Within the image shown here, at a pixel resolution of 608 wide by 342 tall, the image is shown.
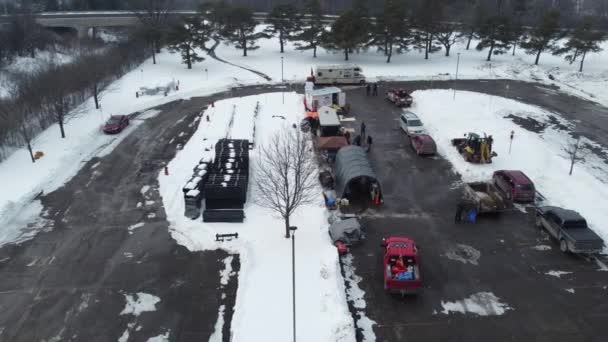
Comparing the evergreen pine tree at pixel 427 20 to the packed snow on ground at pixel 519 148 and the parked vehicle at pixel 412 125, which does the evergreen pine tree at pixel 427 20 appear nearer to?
the packed snow on ground at pixel 519 148

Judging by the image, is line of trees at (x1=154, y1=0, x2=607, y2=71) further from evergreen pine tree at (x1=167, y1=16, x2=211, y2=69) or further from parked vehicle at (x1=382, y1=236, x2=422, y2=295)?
parked vehicle at (x1=382, y1=236, x2=422, y2=295)

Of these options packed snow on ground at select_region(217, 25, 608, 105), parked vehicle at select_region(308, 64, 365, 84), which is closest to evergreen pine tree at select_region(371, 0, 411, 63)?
packed snow on ground at select_region(217, 25, 608, 105)

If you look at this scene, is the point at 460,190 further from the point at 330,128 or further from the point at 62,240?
the point at 62,240

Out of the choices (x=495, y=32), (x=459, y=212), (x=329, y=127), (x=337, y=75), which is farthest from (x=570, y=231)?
(x=495, y=32)

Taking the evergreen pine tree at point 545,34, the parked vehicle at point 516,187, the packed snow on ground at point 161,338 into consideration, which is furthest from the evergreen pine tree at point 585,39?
the packed snow on ground at point 161,338

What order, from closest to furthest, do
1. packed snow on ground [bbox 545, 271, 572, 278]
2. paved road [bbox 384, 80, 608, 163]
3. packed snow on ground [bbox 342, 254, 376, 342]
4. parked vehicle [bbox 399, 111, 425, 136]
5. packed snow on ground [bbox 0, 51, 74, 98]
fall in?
packed snow on ground [bbox 342, 254, 376, 342] → packed snow on ground [bbox 545, 271, 572, 278] → parked vehicle [bbox 399, 111, 425, 136] → paved road [bbox 384, 80, 608, 163] → packed snow on ground [bbox 0, 51, 74, 98]

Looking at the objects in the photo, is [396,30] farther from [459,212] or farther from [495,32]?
[459,212]

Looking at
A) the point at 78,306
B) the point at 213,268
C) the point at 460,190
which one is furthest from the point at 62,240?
the point at 460,190

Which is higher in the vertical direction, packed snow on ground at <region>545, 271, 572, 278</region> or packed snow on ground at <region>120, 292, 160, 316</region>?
packed snow on ground at <region>545, 271, 572, 278</region>
